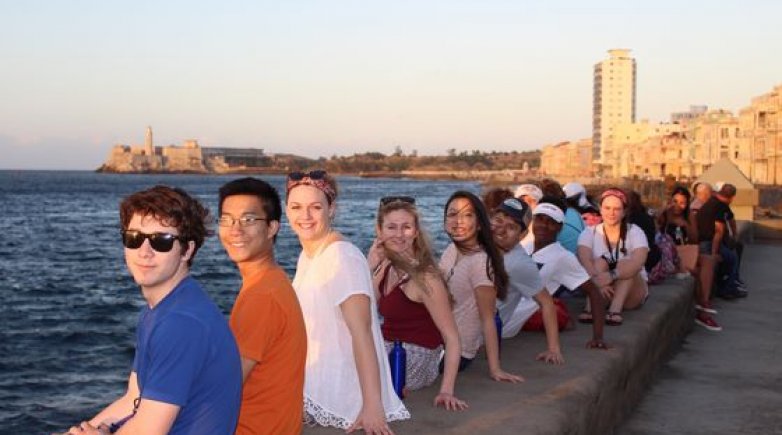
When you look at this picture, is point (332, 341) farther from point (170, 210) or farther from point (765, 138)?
point (765, 138)

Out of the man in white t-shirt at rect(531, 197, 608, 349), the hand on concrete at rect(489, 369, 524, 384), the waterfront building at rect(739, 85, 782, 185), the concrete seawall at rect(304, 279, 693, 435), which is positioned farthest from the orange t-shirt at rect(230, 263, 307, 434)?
the waterfront building at rect(739, 85, 782, 185)

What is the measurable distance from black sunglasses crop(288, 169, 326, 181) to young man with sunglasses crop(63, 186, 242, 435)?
1.33 meters

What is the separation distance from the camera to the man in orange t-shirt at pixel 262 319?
9.88ft

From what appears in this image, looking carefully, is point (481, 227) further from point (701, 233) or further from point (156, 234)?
point (701, 233)

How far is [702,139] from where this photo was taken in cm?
12494

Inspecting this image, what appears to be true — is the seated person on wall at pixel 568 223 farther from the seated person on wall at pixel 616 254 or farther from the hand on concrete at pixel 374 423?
the hand on concrete at pixel 374 423

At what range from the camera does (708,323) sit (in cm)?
894

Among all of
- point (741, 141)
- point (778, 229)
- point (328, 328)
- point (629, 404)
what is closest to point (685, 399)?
point (629, 404)

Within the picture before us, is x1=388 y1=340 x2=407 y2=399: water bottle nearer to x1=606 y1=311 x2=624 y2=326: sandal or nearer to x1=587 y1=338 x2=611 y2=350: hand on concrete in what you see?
x1=587 y1=338 x2=611 y2=350: hand on concrete

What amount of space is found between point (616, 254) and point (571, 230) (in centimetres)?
102

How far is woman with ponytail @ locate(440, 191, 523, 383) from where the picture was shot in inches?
196

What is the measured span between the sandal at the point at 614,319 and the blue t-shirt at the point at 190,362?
14.5 feet

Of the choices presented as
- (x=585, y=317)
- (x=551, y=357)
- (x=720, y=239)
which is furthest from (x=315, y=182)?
(x=720, y=239)

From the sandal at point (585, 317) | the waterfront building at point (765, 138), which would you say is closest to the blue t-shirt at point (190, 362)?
the sandal at point (585, 317)
